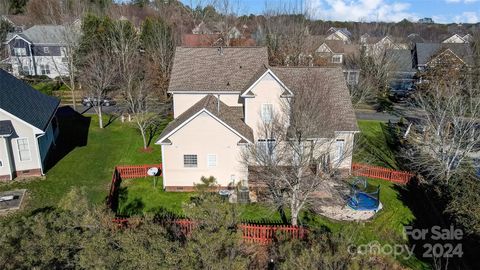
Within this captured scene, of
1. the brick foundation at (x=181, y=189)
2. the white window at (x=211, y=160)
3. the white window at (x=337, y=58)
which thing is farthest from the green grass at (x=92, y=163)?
the white window at (x=337, y=58)

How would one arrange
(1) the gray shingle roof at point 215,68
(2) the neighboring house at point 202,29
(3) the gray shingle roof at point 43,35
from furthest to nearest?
(2) the neighboring house at point 202,29 < (3) the gray shingle roof at point 43,35 < (1) the gray shingle roof at point 215,68

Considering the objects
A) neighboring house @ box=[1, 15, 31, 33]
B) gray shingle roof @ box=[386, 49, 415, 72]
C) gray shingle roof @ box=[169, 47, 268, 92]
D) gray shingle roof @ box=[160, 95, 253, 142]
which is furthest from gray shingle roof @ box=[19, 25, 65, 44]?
gray shingle roof @ box=[386, 49, 415, 72]

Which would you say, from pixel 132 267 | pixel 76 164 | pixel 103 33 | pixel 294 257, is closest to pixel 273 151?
pixel 294 257

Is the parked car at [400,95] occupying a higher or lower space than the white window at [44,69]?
lower

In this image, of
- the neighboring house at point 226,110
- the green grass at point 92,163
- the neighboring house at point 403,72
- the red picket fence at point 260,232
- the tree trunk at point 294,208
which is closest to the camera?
the red picket fence at point 260,232

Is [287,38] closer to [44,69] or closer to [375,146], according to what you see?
[375,146]

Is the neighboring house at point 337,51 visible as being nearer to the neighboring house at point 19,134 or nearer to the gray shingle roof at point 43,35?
the gray shingle roof at point 43,35

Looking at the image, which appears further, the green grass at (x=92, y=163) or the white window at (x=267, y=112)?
the white window at (x=267, y=112)
